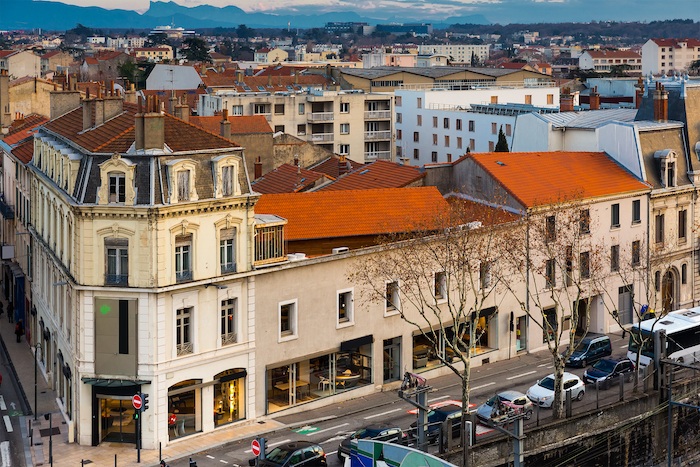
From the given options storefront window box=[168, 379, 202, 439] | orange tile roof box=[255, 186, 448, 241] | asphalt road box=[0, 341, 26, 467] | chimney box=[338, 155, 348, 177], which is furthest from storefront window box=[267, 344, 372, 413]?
chimney box=[338, 155, 348, 177]

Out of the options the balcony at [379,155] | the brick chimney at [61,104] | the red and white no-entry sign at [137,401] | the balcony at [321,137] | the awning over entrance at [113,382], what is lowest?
the red and white no-entry sign at [137,401]

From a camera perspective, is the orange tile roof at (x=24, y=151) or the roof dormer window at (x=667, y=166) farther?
the roof dormer window at (x=667, y=166)

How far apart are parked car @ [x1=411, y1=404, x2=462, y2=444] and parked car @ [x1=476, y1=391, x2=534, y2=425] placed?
39.7 inches

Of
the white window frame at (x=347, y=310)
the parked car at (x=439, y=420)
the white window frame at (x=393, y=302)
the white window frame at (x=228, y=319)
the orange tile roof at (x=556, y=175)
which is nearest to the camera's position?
the parked car at (x=439, y=420)

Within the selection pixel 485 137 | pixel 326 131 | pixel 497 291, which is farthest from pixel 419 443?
pixel 326 131

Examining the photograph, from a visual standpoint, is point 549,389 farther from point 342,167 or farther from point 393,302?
point 342,167

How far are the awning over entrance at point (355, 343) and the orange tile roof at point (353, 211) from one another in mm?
5974

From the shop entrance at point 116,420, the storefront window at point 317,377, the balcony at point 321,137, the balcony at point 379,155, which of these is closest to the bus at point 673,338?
the storefront window at point 317,377

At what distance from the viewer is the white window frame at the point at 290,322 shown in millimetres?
55219

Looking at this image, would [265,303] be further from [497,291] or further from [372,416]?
[497,291]

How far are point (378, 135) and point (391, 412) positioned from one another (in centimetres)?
7512

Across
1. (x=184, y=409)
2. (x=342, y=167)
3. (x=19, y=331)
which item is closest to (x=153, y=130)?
(x=184, y=409)

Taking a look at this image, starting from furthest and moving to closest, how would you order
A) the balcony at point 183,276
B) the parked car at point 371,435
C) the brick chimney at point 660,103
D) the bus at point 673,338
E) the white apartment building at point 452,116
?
the white apartment building at point 452,116
the brick chimney at point 660,103
the bus at point 673,338
the balcony at point 183,276
the parked car at point 371,435

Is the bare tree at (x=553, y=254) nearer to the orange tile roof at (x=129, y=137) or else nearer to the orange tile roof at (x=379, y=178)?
the orange tile roof at (x=379, y=178)
